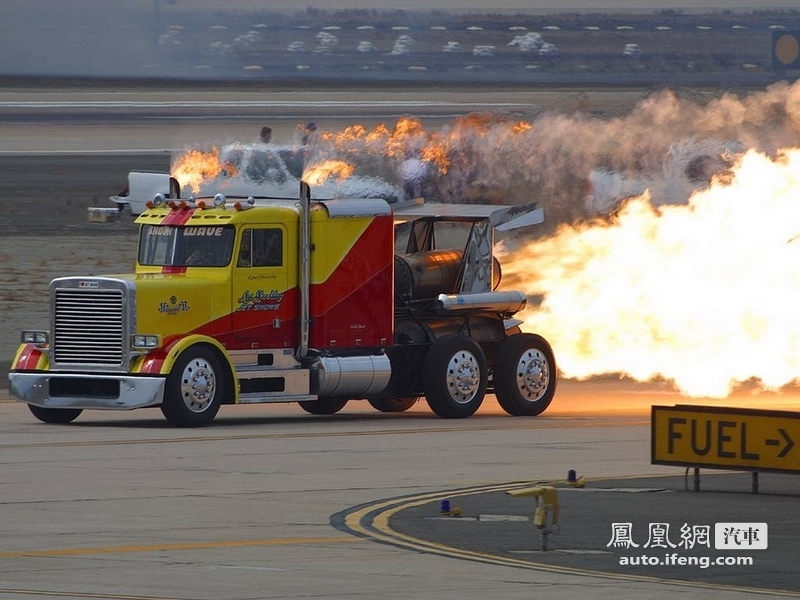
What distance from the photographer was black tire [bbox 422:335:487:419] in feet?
93.5

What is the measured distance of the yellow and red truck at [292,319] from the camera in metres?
26.6

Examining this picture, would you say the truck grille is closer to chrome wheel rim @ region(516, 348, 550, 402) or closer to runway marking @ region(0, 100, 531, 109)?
chrome wheel rim @ region(516, 348, 550, 402)

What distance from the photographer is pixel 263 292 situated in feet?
90.7

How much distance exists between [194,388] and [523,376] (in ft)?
17.6

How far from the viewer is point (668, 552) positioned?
53.1 feet

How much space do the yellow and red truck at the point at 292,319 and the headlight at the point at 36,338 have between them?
31 mm

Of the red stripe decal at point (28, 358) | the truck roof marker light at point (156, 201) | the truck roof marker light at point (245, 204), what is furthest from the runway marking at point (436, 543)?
the truck roof marker light at point (156, 201)

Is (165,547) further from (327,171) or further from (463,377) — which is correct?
(327,171)

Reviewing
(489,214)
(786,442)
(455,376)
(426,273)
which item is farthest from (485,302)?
(786,442)

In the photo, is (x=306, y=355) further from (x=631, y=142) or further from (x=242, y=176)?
Answer: (x=631, y=142)

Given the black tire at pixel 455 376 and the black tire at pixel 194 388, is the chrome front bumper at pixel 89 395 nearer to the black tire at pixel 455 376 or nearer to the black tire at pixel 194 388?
the black tire at pixel 194 388

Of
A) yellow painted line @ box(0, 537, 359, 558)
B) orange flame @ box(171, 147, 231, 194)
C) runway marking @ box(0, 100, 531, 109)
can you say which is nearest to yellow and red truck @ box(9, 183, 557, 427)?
orange flame @ box(171, 147, 231, 194)

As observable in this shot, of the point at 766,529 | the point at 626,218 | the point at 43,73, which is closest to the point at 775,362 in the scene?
the point at 626,218

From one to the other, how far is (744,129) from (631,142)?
197 centimetres
